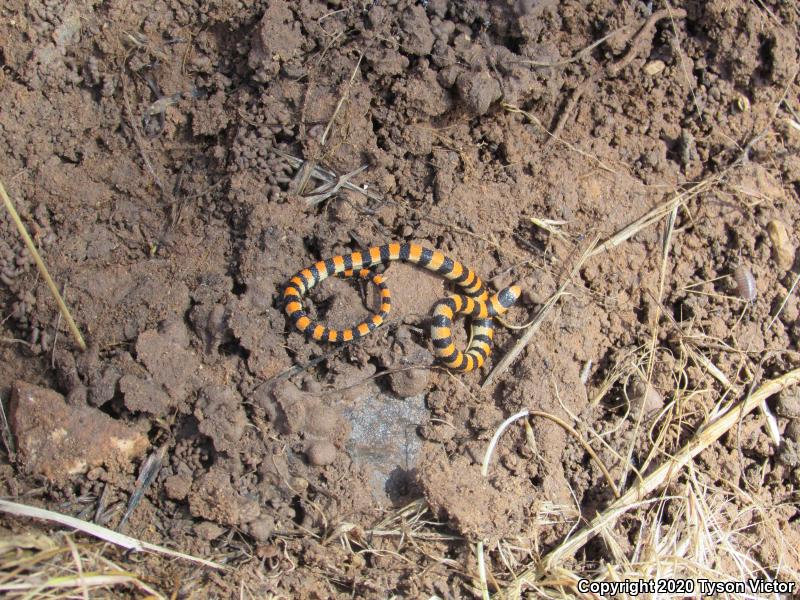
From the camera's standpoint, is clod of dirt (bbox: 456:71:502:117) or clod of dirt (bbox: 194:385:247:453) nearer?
clod of dirt (bbox: 194:385:247:453)

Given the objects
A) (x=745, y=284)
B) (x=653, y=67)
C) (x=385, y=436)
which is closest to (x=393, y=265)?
(x=385, y=436)

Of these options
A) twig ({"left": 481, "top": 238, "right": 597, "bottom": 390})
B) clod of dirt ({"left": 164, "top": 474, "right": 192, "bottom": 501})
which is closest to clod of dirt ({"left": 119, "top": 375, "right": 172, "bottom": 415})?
clod of dirt ({"left": 164, "top": 474, "right": 192, "bottom": 501})

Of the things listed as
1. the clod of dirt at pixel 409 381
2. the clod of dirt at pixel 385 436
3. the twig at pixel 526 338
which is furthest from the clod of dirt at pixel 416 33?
the clod of dirt at pixel 385 436

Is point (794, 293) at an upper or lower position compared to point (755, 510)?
upper

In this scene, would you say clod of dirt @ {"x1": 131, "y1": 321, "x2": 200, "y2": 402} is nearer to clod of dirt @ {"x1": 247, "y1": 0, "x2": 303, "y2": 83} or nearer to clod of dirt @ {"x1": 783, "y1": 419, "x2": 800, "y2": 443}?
clod of dirt @ {"x1": 247, "y1": 0, "x2": 303, "y2": 83}

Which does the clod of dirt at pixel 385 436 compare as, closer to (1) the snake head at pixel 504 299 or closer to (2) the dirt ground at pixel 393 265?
(2) the dirt ground at pixel 393 265

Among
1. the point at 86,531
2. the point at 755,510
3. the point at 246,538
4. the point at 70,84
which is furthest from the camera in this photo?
the point at 70,84

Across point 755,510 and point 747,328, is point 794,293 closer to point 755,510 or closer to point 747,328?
point 747,328

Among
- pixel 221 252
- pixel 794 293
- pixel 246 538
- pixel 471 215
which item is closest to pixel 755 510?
pixel 794 293
